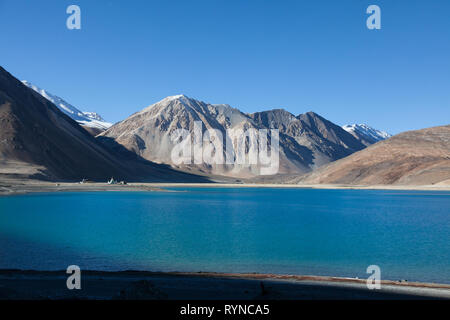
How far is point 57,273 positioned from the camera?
1742cm

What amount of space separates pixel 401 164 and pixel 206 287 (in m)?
149

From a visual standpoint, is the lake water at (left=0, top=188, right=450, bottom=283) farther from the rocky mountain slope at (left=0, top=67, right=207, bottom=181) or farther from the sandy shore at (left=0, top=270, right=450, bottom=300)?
the rocky mountain slope at (left=0, top=67, right=207, bottom=181)

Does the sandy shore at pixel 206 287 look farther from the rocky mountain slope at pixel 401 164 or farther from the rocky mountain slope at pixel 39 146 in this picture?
the rocky mountain slope at pixel 401 164

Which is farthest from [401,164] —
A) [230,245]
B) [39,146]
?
[230,245]

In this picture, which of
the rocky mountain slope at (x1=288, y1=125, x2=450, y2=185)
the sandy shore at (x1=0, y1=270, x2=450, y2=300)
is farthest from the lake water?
the rocky mountain slope at (x1=288, y1=125, x2=450, y2=185)

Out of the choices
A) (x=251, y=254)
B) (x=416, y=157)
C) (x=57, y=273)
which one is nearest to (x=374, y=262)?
(x=251, y=254)

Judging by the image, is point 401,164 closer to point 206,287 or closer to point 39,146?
point 39,146

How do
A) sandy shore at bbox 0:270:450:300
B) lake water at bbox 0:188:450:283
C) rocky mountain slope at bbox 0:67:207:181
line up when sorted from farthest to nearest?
rocky mountain slope at bbox 0:67:207:181
lake water at bbox 0:188:450:283
sandy shore at bbox 0:270:450:300

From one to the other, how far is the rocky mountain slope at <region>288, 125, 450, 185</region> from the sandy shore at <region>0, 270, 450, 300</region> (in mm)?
119499

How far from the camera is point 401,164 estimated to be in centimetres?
15025

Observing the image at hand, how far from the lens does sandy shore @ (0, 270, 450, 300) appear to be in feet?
41.9

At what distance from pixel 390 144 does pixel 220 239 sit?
156 metres

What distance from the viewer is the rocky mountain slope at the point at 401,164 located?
443ft

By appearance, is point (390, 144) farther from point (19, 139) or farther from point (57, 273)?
point (57, 273)
